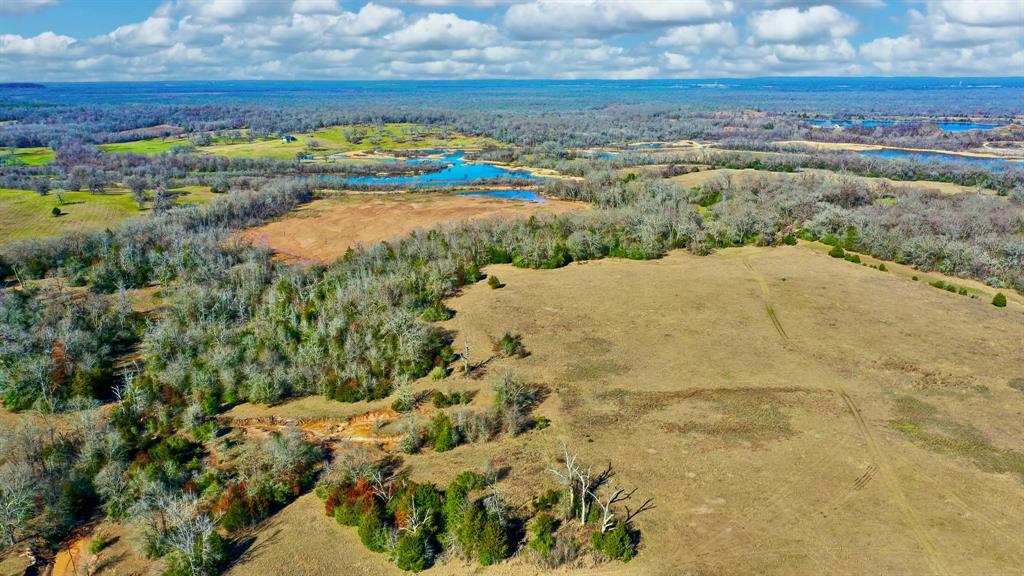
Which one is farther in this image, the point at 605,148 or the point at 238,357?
the point at 605,148

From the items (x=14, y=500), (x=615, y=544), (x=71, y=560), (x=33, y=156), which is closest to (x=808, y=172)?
(x=615, y=544)

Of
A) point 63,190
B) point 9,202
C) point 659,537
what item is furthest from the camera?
point 63,190

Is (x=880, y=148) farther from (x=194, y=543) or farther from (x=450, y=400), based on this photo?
(x=194, y=543)

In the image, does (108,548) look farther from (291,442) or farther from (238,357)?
(238,357)

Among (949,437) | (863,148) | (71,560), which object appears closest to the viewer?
(71,560)

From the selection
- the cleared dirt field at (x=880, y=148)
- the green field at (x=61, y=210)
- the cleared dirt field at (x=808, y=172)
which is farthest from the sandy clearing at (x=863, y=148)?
the green field at (x=61, y=210)

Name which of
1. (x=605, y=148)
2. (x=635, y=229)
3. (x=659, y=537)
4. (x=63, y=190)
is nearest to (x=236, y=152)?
(x=63, y=190)

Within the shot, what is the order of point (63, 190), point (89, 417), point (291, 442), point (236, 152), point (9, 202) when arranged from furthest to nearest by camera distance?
point (236, 152) → point (63, 190) → point (9, 202) → point (89, 417) → point (291, 442)
